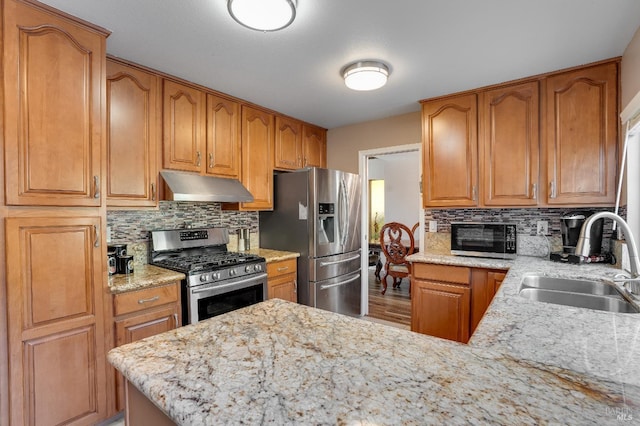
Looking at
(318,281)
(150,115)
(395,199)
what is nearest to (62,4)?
(150,115)

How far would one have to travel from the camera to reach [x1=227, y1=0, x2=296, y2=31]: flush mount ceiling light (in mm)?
1519

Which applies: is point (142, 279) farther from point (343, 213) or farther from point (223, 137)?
point (343, 213)

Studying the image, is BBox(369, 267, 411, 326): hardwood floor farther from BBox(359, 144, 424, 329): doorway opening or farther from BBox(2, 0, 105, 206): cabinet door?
BBox(2, 0, 105, 206): cabinet door

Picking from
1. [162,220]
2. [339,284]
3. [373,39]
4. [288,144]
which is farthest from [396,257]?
[373,39]

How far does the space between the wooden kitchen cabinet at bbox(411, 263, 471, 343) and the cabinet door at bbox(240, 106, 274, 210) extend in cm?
162

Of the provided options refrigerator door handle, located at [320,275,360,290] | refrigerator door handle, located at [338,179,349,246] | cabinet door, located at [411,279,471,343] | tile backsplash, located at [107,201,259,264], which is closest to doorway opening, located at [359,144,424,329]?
refrigerator door handle, located at [320,275,360,290]

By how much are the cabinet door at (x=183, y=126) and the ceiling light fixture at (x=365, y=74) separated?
4.17 ft

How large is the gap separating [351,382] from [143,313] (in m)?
1.84

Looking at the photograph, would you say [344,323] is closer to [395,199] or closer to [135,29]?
[135,29]

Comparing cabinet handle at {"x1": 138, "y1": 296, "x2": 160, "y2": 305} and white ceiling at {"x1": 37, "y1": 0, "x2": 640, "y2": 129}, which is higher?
white ceiling at {"x1": 37, "y1": 0, "x2": 640, "y2": 129}

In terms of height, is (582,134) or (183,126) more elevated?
(183,126)

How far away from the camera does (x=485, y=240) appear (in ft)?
Answer: 8.82

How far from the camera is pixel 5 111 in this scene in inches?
59.0

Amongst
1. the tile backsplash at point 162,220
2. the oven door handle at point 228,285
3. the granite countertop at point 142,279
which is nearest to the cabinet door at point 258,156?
the tile backsplash at point 162,220
